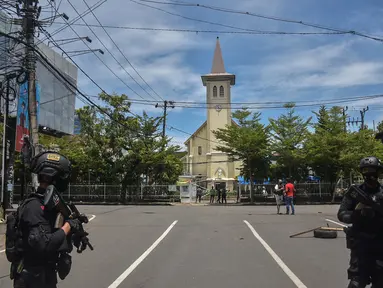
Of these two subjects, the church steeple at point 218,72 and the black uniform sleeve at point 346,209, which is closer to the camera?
the black uniform sleeve at point 346,209

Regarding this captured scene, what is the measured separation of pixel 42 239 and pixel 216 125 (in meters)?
53.5

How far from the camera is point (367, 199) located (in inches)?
149

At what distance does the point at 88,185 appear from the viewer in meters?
36.2

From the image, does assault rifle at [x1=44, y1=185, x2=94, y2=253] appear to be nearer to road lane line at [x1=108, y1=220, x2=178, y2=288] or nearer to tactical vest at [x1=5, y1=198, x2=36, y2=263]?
tactical vest at [x1=5, y1=198, x2=36, y2=263]

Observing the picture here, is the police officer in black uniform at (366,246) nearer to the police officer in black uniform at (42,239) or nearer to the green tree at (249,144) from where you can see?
the police officer in black uniform at (42,239)

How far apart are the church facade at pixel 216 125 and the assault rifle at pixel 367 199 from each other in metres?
50.5

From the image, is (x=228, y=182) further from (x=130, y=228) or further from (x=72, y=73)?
(x=130, y=228)

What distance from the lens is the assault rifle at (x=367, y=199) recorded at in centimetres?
375

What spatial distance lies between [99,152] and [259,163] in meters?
14.1

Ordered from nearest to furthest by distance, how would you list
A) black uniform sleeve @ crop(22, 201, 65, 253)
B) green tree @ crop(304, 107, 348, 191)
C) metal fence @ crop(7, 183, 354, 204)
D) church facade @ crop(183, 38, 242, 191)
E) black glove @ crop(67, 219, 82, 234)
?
black uniform sleeve @ crop(22, 201, 65, 253) < black glove @ crop(67, 219, 82, 234) < green tree @ crop(304, 107, 348, 191) < metal fence @ crop(7, 183, 354, 204) < church facade @ crop(183, 38, 242, 191)

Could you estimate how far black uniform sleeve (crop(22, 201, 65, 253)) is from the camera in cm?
295

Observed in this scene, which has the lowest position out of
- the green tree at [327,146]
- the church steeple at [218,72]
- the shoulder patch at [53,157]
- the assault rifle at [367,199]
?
the assault rifle at [367,199]

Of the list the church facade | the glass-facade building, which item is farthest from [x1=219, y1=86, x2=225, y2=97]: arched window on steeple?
the glass-facade building

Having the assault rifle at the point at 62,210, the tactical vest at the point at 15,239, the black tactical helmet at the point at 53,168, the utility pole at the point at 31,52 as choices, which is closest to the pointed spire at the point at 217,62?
the utility pole at the point at 31,52
